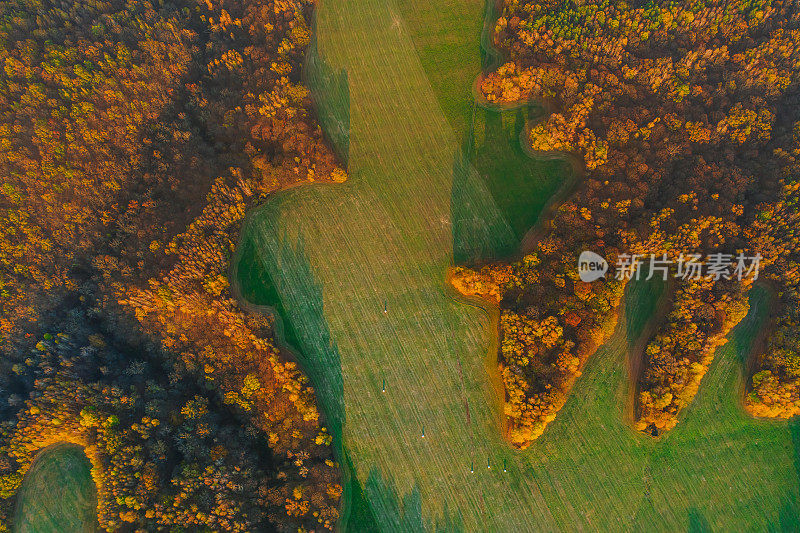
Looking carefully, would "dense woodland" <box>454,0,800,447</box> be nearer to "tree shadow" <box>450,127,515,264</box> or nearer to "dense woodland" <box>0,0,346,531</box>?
"tree shadow" <box>450,127,515,264</box>

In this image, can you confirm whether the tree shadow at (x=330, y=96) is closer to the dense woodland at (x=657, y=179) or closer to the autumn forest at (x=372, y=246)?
the autumn forest at (x=372, y=246)

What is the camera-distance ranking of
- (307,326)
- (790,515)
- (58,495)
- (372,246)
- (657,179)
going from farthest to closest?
(372,246), (307,326), (657,179), (790,515), (58,495)

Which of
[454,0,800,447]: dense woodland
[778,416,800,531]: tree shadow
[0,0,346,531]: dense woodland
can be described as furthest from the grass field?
[0,0,346,531]: dense woodland

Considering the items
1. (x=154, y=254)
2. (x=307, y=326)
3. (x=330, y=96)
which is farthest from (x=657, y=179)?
(x=154, y=254)

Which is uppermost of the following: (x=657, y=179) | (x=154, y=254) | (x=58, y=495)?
(x=657, y=179)

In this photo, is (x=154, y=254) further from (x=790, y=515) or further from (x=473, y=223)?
(x=790, y=515)

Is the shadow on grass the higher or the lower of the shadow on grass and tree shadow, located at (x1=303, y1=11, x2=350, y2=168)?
the lower
